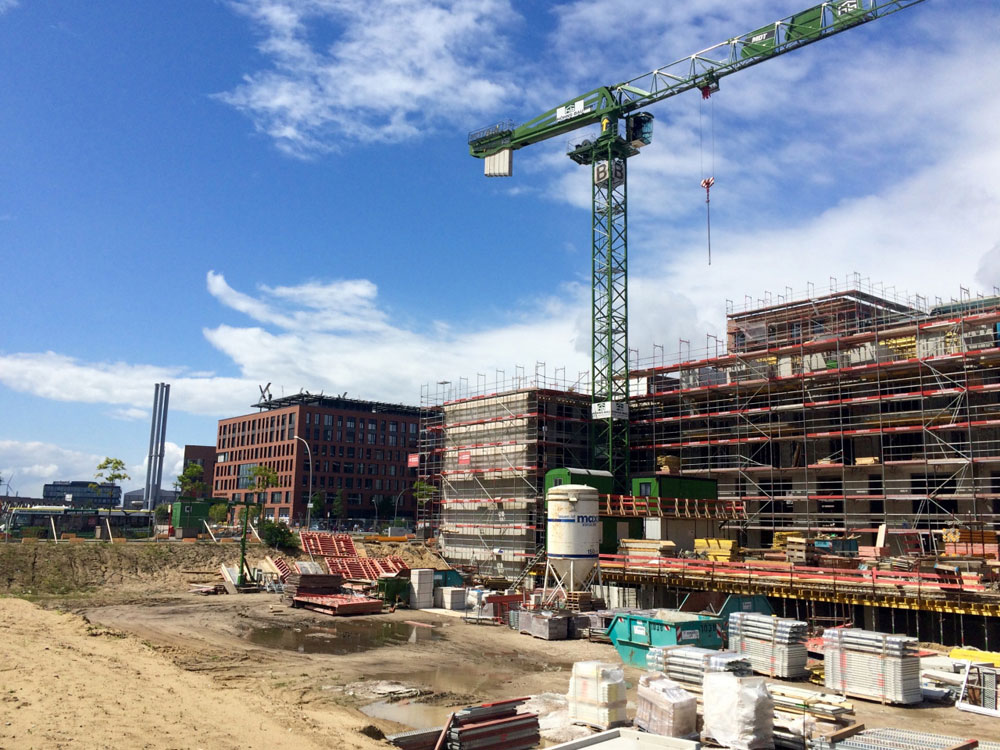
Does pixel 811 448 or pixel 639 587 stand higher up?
pixel 811 448

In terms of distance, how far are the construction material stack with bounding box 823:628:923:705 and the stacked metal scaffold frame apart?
1277 inches

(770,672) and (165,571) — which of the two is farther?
(165,571)

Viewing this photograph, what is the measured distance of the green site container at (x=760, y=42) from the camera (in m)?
50.4

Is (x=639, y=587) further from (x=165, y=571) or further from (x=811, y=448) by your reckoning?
A: (x=165, y=571)

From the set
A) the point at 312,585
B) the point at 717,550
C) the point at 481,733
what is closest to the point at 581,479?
the point at 717,550

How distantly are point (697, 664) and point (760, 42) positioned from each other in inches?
1777

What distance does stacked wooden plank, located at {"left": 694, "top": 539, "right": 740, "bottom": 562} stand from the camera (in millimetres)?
38219

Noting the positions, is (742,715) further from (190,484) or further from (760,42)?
(190,484)

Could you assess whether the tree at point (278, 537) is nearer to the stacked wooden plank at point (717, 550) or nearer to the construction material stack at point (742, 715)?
the stacked wooden plank at point (717, 550)

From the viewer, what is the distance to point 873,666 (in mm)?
19656

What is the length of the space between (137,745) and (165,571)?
1519 inches

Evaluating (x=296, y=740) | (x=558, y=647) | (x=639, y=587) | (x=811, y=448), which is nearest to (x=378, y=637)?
(x=558, y=647)

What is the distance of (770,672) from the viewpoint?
72.8ft

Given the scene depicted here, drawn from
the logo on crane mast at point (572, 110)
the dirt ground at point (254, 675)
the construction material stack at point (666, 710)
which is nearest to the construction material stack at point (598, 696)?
the construction material stack at point (666, 710)
